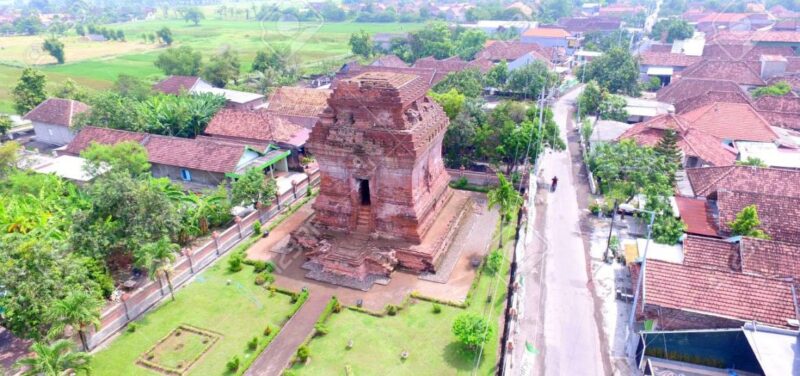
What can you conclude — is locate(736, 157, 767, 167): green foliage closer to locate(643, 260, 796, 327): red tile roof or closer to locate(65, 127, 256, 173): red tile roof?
locate(643, 260, 796, 327): red tile roof

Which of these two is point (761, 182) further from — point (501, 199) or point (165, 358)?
point (165, 358)

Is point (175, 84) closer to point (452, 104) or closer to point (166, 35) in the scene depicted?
point (452, 104)

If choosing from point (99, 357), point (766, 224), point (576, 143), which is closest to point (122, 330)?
point (99, 357)

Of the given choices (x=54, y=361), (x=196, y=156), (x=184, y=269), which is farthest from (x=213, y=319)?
(x=196, y=156)

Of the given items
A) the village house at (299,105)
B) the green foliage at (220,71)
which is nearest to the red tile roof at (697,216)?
the village house at (299,105)

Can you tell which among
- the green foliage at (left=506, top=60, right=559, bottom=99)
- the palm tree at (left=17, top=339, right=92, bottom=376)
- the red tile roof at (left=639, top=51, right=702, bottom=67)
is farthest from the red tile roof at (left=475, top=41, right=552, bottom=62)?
the palm tree at (left=17, top=339, right=92, bottom=376)
